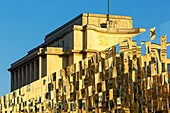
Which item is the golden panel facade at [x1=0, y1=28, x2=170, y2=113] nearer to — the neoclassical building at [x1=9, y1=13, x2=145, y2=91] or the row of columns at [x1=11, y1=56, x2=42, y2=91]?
the neoclassical building at [x1=9, y1=13, x2=145, y2=91]

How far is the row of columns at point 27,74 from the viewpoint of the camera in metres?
100.0

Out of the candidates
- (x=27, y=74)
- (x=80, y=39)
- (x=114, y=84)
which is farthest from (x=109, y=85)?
(x=27, y=74)

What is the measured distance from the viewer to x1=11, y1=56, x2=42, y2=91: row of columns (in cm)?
9997

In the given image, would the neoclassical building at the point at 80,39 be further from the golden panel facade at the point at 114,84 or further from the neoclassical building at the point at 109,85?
the golden panel facade at the point at 114,84

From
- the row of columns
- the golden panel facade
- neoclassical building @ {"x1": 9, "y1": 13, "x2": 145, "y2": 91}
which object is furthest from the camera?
the row of columns

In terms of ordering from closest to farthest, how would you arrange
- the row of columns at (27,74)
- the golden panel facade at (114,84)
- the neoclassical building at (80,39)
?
the golden panel facade at (114,84), the neoclassical building at (80,39), the row of columns at (27,74)

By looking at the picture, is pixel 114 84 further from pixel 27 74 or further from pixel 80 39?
pixel 27 74

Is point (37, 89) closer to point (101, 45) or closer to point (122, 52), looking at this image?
point (122, 52)

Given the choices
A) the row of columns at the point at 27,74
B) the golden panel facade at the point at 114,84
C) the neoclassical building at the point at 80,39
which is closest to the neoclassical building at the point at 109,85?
the golden panel facade at the point at 114,84

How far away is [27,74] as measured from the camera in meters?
108

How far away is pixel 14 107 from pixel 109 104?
24.5 meters

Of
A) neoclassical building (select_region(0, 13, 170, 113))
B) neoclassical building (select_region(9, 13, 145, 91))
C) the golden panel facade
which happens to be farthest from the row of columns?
the golden panel facade

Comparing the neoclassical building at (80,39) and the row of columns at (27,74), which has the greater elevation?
the neoclassical building at (80,39)

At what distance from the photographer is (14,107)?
6575 cm
